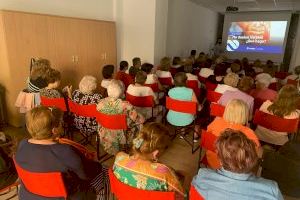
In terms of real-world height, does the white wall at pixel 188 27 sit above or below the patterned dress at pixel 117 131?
above

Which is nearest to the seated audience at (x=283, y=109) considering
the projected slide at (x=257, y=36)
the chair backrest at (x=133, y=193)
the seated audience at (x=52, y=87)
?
the chair backrest at (x=133, y=193)

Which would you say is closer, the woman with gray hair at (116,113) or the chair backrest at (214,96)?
the woman with gray hair at (116,113)

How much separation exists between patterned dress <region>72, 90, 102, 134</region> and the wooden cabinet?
156 cm

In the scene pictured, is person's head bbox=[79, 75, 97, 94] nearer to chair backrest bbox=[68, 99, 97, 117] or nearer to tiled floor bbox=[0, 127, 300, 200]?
chair backrest bbox=[68, 99, 97, 117]

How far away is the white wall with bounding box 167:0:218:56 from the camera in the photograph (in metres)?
7.94

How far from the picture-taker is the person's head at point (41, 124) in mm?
1526

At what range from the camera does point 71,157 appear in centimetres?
153

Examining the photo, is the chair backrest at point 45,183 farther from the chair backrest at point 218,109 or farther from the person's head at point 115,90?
the chair backrest at point 218,109

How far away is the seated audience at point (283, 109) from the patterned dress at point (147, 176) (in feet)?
6.14

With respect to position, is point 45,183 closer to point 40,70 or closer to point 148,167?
point 148,167

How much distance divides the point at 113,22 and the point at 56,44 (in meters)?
1.87

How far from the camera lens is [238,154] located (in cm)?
125

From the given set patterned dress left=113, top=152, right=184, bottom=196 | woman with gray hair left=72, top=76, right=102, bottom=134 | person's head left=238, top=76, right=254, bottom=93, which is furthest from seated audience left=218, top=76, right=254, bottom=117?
patterned dress left=113, top=152, right=184, bottom=196

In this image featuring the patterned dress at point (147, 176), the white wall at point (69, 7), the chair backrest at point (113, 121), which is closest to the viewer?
the patterned dress at point (147, 176)
